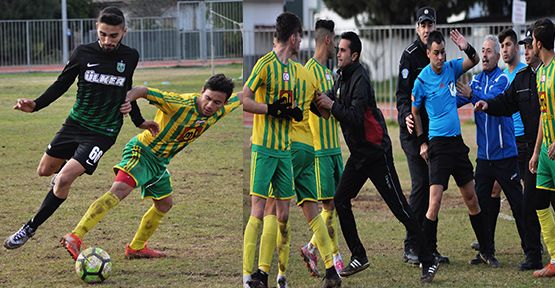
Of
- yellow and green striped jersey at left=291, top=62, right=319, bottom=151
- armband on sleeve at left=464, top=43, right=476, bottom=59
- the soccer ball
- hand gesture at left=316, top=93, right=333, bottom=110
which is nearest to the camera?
the soccer ball

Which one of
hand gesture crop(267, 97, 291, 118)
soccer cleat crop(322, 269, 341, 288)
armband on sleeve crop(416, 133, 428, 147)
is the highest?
hand gesture crop(267, 97, 291, 118)

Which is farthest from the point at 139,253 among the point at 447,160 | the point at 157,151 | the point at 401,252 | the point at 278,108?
the point at 401,252

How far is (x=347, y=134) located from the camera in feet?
23.5

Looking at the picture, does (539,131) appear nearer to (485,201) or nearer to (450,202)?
(485,201)

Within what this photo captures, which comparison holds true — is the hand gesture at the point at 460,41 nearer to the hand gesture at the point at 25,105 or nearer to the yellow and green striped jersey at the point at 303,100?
the yellow and green striped jersey at the point at 303,100

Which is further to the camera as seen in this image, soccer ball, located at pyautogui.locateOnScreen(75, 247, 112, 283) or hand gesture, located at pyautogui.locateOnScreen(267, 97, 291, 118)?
hand gesture, located at pyautogui.locateOnScreen(267, 97, 291, 118)

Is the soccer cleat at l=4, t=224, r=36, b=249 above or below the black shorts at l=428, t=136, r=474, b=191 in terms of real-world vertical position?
below

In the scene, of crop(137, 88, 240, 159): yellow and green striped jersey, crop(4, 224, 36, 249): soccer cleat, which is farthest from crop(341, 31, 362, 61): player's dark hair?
crop(4, 224, 36, 249): soccer cleat

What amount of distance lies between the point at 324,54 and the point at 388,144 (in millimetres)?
856

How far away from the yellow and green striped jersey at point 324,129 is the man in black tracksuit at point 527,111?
114cm

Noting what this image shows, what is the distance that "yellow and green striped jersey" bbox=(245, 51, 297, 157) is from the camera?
604 centimetres

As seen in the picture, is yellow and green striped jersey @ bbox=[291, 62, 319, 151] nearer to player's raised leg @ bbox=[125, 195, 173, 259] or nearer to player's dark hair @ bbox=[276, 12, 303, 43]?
player's dark hair @ bbox=[276, 12, 303, 43]

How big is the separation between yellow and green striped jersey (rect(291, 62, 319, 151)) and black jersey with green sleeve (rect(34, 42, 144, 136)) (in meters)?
1.03

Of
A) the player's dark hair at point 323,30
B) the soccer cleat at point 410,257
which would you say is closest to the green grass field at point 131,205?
the player's dark hair at point 323,30
